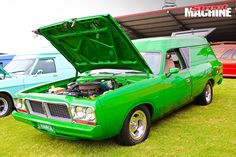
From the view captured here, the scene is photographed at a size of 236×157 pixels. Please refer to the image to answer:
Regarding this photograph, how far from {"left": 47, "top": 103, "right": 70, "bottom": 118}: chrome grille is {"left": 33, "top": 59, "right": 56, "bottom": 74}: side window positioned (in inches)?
152

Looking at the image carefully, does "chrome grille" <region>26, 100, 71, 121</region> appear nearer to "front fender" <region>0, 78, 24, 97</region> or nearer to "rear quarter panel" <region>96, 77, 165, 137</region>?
"rear quarter panel" <region>96, 77, 165, 137</region>

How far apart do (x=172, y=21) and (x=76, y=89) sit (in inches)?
659

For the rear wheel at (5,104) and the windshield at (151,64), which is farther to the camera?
the rear wheel at (5,104)

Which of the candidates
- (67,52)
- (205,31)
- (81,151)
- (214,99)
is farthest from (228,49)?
(81,151)

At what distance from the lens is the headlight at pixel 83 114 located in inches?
146

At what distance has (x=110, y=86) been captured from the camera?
4.86 metres

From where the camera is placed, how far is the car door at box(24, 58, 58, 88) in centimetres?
755

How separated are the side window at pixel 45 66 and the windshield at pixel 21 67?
0.21 meters

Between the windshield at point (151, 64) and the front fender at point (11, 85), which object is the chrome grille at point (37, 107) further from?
the front fender at point (11, 85)

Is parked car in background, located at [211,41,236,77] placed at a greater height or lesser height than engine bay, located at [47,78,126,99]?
lesser

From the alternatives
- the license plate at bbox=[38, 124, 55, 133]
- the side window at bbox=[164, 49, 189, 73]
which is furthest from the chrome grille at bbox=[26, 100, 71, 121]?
the side window at bbox=[164, 49, 189, 73]

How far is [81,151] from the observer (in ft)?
14.1

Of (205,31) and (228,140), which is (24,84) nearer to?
(228,140)

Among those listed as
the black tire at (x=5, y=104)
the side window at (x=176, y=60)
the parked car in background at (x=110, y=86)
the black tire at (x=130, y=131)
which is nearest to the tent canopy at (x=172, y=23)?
the side window at (x=176, y=60)
